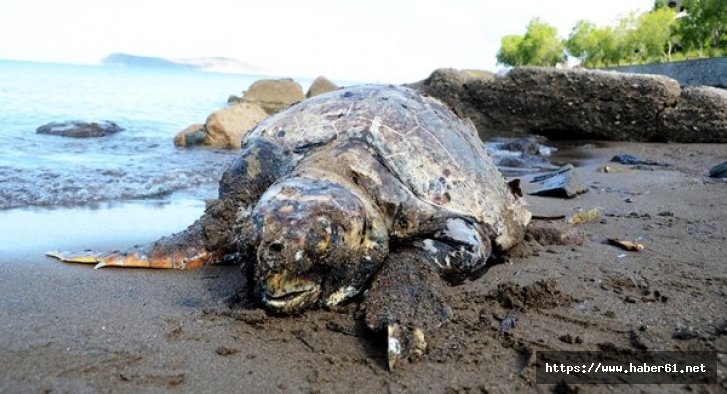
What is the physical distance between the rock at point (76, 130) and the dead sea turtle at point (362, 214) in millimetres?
9173

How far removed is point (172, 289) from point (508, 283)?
186 cm

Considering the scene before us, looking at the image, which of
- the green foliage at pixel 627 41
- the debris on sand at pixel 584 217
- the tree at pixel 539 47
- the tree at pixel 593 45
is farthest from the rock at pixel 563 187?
the tree at pixel 539 47

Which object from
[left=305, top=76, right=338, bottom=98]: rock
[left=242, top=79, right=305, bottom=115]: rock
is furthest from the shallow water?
[left=305, top=76, right=338, bottom=98]: rock

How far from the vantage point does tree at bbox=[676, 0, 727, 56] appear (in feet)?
92.5

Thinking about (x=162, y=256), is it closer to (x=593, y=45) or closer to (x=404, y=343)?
(x=404, y=343)

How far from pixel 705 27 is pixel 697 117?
76.5ft

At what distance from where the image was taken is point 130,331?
2.40m

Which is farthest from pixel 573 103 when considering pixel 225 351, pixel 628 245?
pixel 225 351

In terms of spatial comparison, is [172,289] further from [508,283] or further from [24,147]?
[24,147]

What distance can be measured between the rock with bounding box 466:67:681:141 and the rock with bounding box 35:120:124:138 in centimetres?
908

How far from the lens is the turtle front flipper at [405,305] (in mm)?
2189

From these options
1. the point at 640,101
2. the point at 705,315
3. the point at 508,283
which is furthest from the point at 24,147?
the point at 640,101

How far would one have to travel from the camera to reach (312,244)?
89.3 inches

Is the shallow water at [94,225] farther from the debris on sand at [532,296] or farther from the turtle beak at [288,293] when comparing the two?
the debris on sand at [532,296]
